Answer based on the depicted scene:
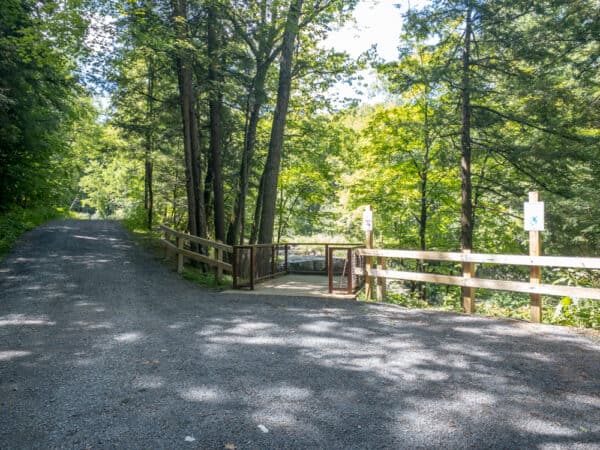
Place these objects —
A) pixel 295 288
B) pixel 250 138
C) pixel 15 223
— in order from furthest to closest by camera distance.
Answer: pixel 15 223 < pixel 250 138 < pixel 295 288

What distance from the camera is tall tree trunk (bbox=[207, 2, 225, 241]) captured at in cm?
1210

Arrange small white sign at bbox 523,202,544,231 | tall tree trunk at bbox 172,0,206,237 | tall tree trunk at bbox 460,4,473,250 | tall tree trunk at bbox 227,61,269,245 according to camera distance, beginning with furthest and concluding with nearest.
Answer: tall tree trunk at bbox 227,61,269,245 → tall tree trunk at bbox 172,0,206,237 → tall tree trunk at bbox 460,4,473,250 → small white sign at bbox 523,202,544,231

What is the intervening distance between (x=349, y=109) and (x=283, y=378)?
1345 cm

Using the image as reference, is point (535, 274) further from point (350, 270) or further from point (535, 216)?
point (350, 270)

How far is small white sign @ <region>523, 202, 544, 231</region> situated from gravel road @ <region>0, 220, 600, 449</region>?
1.54m

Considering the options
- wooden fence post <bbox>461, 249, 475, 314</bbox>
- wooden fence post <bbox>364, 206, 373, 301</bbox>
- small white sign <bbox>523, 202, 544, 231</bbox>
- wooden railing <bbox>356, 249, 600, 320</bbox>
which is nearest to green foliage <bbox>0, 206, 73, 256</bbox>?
wooden fence post <bbox>364, 206, 373, 301</bbox>

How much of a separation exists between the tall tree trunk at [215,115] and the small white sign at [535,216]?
886cm

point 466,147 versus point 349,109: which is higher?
point 349,109

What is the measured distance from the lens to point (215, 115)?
43.8 ft

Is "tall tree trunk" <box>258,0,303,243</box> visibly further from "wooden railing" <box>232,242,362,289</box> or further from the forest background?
"wooden railing" <box>232,242,362,289</box>

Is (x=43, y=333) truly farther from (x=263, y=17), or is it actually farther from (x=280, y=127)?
(x=263, y=17)

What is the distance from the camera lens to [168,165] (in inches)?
674

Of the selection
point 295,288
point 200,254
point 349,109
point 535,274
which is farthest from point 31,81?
point 535,274

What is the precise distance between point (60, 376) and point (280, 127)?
982 centimetres
